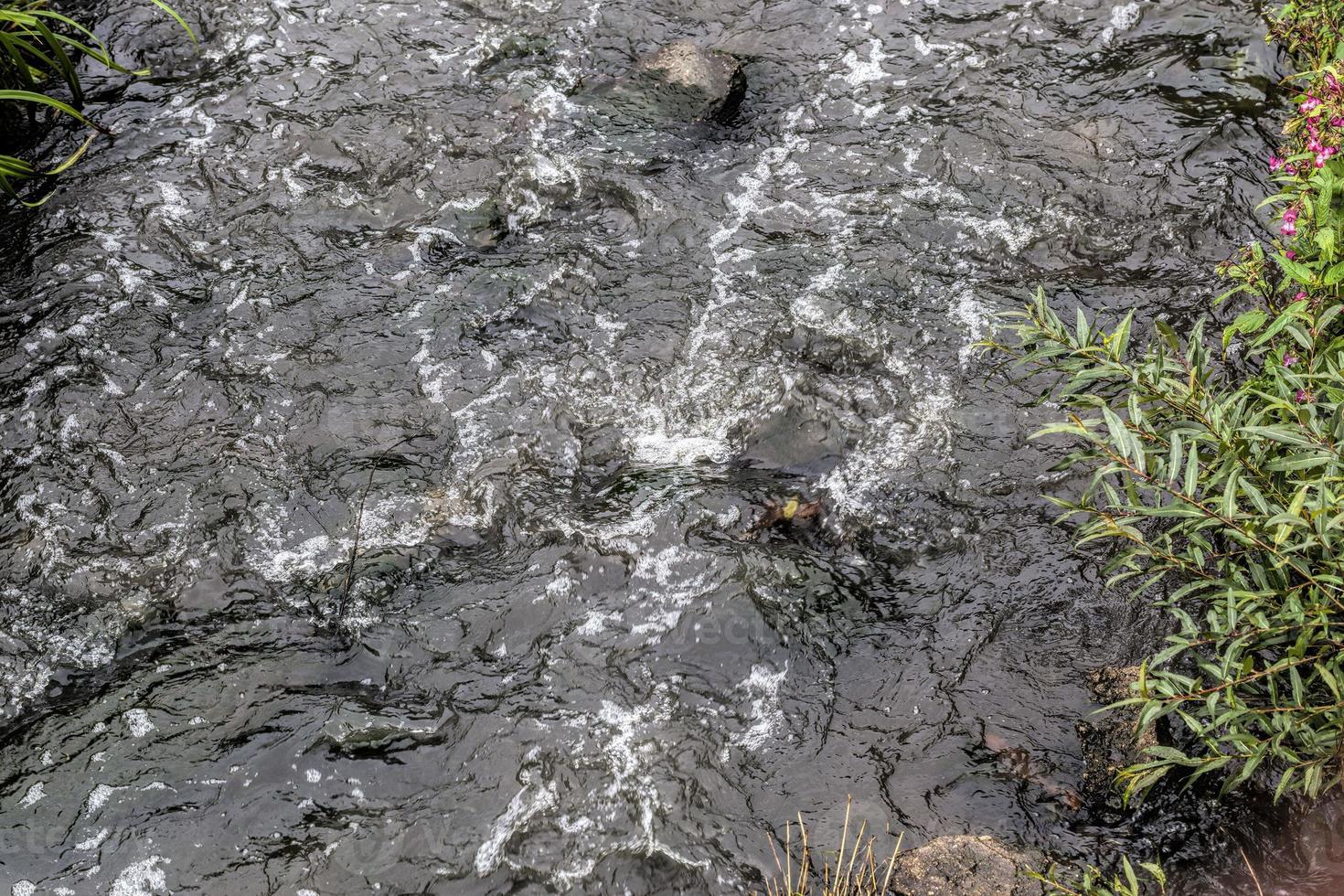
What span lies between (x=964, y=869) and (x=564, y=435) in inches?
116

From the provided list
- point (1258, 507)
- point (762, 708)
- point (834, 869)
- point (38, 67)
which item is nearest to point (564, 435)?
point (762, 708)

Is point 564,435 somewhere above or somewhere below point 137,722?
above

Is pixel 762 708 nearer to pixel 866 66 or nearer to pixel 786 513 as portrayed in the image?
pixel 786 513

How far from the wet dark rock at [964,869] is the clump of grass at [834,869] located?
7 cm

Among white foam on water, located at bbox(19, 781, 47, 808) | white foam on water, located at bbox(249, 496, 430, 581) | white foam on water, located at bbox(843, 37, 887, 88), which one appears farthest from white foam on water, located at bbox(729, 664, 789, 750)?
white foam on water, located at bbox(843, 37, 887, 88)

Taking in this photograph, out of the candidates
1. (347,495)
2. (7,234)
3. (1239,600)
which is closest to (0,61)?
(7,234)

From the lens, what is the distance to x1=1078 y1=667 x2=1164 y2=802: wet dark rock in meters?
3.77

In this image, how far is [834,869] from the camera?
12.2ft

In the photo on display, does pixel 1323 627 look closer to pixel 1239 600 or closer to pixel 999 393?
pixel 1239 600

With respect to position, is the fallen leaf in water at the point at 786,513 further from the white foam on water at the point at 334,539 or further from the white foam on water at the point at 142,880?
the white foam on water at the point at 142,880

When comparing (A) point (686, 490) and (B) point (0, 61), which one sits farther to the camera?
(B) point (0, 61)

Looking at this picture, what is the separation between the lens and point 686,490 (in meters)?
5.09

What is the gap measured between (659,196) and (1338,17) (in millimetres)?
4266

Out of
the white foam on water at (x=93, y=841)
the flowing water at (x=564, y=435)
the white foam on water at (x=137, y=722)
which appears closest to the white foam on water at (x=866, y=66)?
the flowing water at (x=564, y=435)
